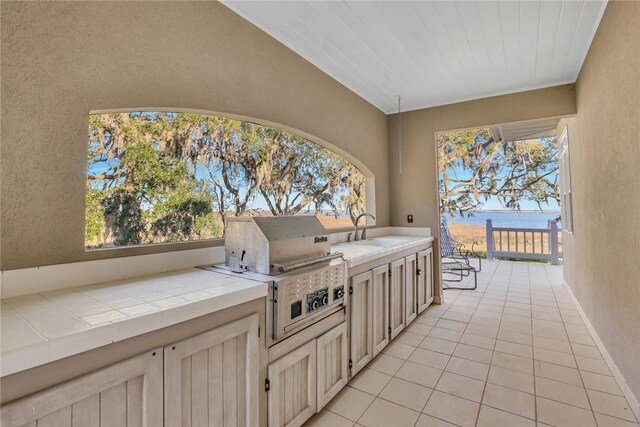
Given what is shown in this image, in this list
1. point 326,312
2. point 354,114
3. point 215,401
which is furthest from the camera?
point 354,114

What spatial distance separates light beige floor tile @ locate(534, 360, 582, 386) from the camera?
6.98 ft

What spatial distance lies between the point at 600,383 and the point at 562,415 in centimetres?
60

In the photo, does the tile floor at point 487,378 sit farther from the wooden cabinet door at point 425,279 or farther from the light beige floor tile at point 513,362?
the wooden cabinet door at point 425,279

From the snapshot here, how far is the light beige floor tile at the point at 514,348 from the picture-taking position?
2.53m

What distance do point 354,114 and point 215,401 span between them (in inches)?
118

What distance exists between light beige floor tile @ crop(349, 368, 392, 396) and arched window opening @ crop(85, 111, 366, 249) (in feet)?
4.65

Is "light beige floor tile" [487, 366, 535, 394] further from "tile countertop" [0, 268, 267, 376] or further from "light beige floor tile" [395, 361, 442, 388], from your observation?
"tile countertop" [0, 268, 267, 376]

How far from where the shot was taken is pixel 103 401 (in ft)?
2.92

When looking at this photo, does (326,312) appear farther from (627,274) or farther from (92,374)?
(627,274)

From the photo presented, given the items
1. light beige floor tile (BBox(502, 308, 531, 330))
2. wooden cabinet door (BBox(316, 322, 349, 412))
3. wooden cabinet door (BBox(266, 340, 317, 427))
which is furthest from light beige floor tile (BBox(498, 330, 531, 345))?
wooden cabinet door (BBox(266, 340, 317, 427))

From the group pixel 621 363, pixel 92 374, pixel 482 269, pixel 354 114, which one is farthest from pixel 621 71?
pixel 482 269

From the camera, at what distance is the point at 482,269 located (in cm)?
596

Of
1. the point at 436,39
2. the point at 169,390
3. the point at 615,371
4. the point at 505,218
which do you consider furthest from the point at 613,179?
the point at 505,218

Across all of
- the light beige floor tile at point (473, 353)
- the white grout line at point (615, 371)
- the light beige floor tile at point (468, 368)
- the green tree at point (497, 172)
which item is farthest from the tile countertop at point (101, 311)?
the green tree at point (497, 172)
